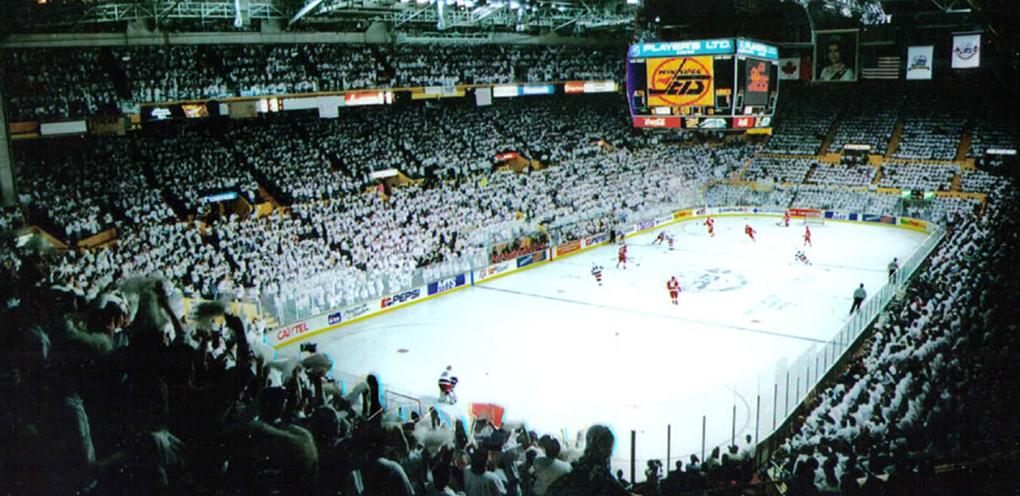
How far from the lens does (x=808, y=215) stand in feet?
139

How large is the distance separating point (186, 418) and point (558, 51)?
1769 inches

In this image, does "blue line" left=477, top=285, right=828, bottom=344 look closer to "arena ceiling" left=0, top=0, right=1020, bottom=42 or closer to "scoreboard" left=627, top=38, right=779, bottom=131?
"scoreboard" left=627, top=38, right=779, bottom=131

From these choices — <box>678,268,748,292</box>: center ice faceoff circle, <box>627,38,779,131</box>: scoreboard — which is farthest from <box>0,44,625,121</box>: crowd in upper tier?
<box>678,268,748,292</box>: center ice faceoff circle

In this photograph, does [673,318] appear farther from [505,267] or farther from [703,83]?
[505,267]

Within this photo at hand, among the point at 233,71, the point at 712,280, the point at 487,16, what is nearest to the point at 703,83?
the point at 712,280

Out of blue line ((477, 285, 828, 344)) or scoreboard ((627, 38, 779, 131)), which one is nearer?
blue line ((477, 285, 828, 344))

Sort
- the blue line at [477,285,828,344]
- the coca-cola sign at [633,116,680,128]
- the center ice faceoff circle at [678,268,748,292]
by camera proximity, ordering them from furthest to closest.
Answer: the coca-cola sign at [633,116,680,128] → the center ice faceoff circle at [678,268,748,292] → the blue line at [477,285,828,344]

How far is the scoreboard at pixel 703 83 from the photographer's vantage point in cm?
2519

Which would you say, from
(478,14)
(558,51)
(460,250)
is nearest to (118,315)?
(460,250)

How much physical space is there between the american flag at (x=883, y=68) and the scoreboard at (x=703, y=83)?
24163mm

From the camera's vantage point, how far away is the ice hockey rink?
15484 millimetres

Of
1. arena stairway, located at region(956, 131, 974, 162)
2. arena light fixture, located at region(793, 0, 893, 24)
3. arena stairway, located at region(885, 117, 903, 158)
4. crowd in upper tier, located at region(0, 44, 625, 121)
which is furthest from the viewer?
arena stairway, located at region(885, 117, 903, 158)

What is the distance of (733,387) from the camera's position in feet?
55.1

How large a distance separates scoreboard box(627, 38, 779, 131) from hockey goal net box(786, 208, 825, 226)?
51.3 ft
